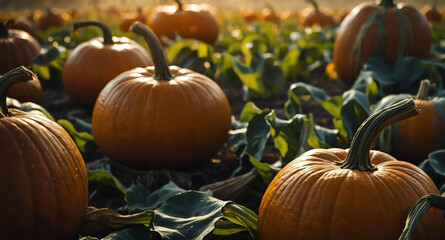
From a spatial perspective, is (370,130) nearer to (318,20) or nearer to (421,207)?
(421,207)

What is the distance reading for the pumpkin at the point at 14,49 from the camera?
5066 millimetres

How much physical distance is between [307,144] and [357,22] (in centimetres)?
237

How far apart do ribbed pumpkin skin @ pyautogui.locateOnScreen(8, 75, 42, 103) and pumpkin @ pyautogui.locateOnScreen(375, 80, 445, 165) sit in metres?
3.01

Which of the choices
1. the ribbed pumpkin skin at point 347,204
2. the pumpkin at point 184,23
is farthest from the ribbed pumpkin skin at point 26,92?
the pumpkin at point 184,23

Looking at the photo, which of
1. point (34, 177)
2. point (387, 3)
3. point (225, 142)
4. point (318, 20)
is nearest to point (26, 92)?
point (225, 142)

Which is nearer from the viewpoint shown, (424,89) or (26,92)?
(424,89)

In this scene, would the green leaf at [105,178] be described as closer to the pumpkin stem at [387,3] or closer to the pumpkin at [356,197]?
the pumpkin at [356,197]

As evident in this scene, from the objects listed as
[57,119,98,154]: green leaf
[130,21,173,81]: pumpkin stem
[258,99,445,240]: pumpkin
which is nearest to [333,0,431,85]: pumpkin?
[130,21,173,81]: pumpkin stem

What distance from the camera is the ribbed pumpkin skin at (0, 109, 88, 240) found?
2.07 metres

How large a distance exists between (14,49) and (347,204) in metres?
4.34

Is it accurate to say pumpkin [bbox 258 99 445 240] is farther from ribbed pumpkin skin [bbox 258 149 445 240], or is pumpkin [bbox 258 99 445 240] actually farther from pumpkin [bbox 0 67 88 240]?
pumpkin [bbox 0 67 88 240]

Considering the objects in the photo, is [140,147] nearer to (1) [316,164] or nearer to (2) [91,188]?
(2) [91,188]

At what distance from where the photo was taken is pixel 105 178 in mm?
3113

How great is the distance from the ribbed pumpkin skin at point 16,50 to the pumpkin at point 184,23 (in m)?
2.27
